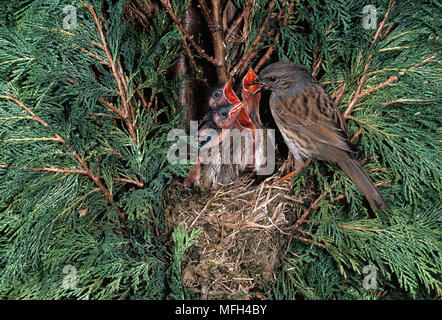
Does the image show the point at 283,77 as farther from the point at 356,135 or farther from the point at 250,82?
the point at 356,135

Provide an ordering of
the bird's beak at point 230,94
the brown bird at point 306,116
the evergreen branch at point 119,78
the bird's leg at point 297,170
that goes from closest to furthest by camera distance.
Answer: the evergreen branch at point 119,78 → the brown bird at point 306,116 → the bird's leg at point 297,170 → the bird's beak at point 230,94

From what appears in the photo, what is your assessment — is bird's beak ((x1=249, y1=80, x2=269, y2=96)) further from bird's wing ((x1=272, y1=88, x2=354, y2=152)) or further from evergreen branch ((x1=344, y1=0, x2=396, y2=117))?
evergreen branch ((x1=344, y1=0, x2=396, y2=117))

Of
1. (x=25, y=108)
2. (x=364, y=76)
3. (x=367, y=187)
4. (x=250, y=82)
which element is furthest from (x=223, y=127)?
(x=25, y=108)

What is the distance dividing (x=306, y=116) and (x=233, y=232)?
1101 millimetres

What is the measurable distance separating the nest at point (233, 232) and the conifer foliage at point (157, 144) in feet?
0.43

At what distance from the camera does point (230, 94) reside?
3.18 m

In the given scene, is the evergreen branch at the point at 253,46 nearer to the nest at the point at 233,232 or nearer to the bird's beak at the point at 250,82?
the bird's beak at the point at 250,82

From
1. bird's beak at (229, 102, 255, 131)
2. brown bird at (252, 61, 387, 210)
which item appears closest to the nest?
brown bird at (252, 61, 387, 210)

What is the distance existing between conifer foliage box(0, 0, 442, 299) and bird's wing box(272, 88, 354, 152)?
11 cm

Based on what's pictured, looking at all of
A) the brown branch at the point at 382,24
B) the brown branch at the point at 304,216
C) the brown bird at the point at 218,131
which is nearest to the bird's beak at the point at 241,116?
the brown bird at the point at 218,131

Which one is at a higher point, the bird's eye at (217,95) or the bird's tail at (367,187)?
the bird's eye at (217,95)

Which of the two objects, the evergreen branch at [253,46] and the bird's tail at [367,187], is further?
the evergreen branch at [253,46]

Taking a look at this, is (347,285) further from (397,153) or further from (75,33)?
(75,33)

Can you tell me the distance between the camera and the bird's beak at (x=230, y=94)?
10.1 feet
